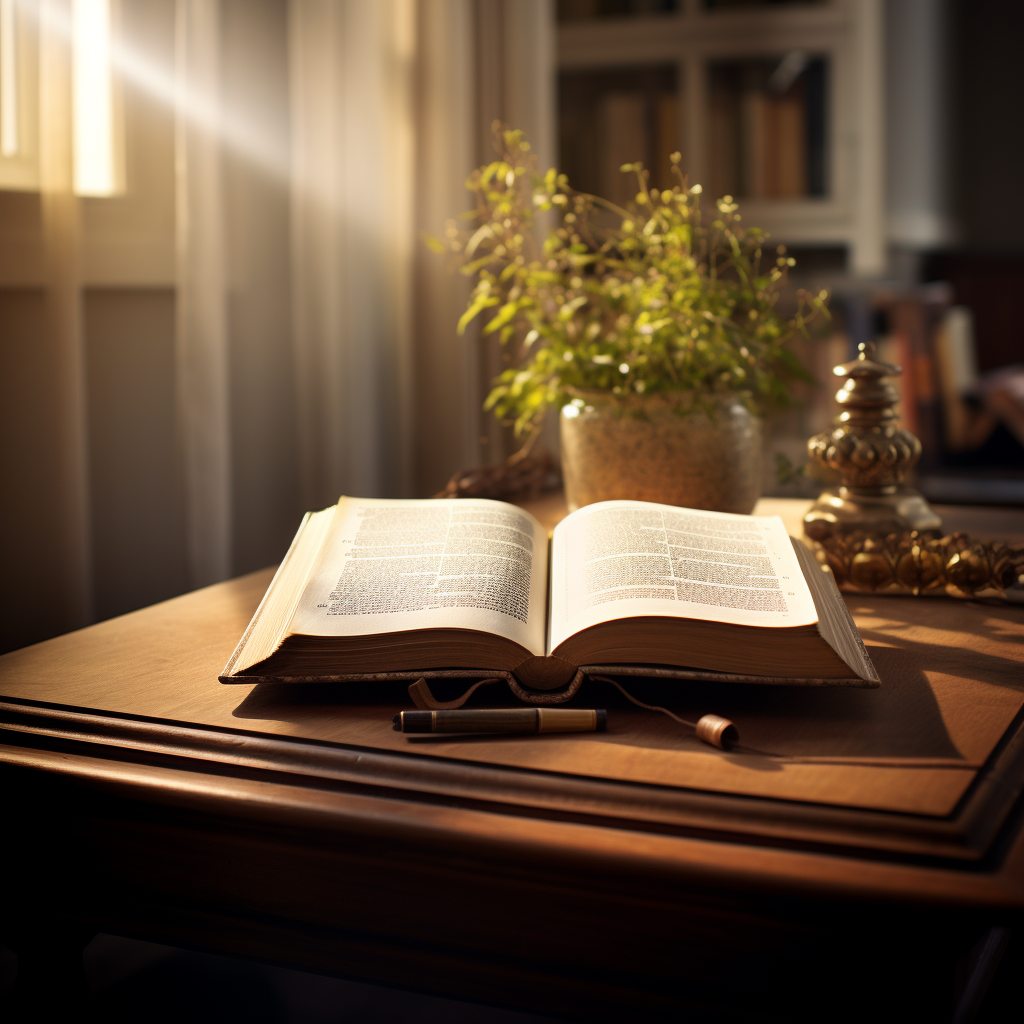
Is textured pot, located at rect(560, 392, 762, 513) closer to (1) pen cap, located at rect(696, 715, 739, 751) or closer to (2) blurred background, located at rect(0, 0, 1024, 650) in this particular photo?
(2) blurred background, located at rect(0, 0, 1024, 650)

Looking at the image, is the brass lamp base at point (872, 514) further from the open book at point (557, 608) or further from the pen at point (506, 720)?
the pen at point (506, 720)

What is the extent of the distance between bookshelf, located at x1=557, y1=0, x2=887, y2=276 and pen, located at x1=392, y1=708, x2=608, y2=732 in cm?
247

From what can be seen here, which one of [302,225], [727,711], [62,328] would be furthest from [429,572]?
[302,225]

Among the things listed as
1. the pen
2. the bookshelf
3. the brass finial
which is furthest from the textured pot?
the bookshelf

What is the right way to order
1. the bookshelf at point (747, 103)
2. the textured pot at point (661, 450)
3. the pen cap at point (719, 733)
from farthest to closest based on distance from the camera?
the bookshelf at point (747, 103) < the textured pot at point (661, 450) < the pen cap at point (719, 733)

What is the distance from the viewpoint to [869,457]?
979 mm

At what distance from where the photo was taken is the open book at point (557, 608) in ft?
2.12

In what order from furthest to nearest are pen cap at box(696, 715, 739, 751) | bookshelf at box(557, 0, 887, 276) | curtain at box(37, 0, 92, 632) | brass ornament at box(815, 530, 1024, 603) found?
bookshelf at box(557, 0, 887, 276) < curtain at box(37, 0, 92, 632) < brass ornament at box(815, 530, 1024, 603) < pen cap at box(696, 715, 739, 751)

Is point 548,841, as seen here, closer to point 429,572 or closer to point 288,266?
point 429,572

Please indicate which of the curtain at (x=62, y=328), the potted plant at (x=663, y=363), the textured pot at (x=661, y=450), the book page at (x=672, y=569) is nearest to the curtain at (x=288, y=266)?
the curtain at (x=62, y=328)

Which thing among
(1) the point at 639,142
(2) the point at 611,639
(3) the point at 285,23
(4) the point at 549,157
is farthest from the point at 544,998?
(1) the point at 639,142

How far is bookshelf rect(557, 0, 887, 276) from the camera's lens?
9.16 ft

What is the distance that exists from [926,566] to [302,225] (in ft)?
4.04

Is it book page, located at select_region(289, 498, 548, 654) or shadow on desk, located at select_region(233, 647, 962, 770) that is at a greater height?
book page, located at select_region(289, 498, 548, 654)
